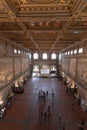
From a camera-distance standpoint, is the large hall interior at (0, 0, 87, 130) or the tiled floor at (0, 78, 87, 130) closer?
the large hall interior at (0, 0, 87, 130)

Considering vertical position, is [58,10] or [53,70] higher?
[58,10]

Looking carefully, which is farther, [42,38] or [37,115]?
[42,38]

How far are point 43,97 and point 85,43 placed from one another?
10238 millimetres

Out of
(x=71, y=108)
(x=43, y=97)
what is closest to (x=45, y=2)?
(x=71, y=108)

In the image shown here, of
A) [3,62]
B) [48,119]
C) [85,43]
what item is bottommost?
[48,119]

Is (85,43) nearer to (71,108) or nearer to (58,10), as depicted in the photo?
(71,108)

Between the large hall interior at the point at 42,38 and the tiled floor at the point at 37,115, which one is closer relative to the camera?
the large hall interior at the point at 42,38

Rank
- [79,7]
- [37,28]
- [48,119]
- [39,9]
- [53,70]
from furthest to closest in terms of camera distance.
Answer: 1. [53,70]
2. [48,119]
3. [37,28]
4. [39,9]
5. [79,7]

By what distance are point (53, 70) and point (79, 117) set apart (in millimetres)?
33489

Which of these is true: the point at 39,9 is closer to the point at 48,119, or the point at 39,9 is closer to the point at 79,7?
the point at 79,7

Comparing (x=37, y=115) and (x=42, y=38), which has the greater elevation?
(x=42, y=38)

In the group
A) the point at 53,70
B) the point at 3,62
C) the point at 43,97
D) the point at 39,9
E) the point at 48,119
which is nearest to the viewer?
the point at 39,9

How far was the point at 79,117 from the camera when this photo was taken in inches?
632

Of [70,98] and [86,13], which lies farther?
[70,98]
